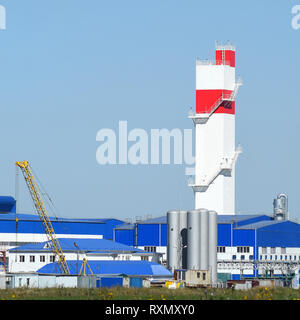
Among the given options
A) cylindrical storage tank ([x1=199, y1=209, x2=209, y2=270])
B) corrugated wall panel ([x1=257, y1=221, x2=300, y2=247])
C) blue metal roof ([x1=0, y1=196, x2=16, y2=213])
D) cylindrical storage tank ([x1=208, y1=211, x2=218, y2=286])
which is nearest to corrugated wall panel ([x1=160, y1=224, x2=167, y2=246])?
corrugated wall panel ([x1=257, y1=221, x2=300, y2=247])

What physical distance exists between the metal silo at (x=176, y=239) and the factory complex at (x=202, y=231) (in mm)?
103

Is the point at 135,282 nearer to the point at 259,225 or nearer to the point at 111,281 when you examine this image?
the point at 111,281

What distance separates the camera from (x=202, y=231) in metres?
107

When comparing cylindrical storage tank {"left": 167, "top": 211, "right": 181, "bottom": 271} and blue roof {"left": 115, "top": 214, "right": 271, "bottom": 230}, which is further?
blue roof {"left": 115, "top": 214, "right": 271, "bottom": 230}

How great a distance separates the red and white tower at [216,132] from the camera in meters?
126

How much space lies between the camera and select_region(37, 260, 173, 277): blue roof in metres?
98.9

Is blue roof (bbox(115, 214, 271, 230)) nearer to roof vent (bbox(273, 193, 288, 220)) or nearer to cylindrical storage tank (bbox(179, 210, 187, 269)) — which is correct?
roof vent (bbox(273, 193, 288, 220))

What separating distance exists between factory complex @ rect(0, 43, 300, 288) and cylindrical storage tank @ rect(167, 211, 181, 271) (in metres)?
0.10

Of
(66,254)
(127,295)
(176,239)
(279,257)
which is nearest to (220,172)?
(279,257)

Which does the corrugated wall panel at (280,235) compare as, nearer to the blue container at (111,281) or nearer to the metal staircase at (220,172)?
the metal staircase at (220,172)
